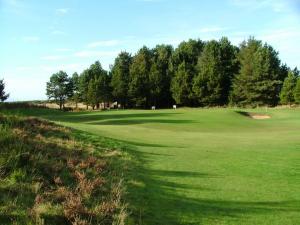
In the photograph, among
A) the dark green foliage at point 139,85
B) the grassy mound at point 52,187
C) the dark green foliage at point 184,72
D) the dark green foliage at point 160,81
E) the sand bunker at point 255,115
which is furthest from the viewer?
the dark green foliage at point 160,81

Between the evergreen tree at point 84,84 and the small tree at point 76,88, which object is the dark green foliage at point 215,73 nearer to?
the evergreen tree at point 84,84

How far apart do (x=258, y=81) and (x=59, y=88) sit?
4537 cm

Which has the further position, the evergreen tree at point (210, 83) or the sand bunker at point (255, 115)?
the evergreen tree at point (210, 83)

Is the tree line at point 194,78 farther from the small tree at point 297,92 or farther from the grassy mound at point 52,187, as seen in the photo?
the grassy mound at point 52,187

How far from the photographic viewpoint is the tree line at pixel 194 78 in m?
79.8

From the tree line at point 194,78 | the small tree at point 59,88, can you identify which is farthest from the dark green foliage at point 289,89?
the small tree at point 59,88

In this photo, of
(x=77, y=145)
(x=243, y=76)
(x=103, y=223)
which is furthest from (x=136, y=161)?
(x=243, y=76)

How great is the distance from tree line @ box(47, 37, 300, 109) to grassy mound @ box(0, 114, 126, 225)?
2653 inches

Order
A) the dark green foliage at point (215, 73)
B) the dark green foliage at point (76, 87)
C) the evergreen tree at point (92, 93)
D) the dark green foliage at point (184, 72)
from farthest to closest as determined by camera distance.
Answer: the dark green foliage at point (76, 87)
the evergreen tree at point (92, 93)
the dark green foliage at point (184, 72)
the dark green foliage at point (215, 73)

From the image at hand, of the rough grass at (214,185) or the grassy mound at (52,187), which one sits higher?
the grassy mound at (52,187)

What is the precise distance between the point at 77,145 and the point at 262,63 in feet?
239

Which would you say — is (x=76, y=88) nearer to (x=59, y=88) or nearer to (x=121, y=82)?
(x=59, y=88)

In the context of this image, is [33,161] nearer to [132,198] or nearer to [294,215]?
[132,198]

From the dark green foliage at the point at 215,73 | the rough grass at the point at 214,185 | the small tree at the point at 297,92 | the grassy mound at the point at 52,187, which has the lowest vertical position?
the rough grass at the point at 214,185
